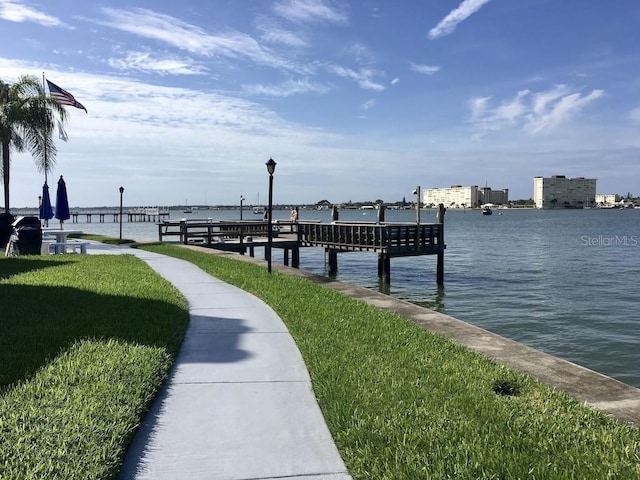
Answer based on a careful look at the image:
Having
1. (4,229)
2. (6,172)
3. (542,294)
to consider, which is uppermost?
(6,172)

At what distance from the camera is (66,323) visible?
758 cm

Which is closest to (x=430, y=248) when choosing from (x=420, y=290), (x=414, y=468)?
(x=420, y=290)

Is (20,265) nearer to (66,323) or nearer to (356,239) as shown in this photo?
(66,323)

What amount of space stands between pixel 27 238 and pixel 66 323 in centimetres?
1334

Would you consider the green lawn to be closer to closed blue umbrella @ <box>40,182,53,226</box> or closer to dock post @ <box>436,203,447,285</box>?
dock post @ <box>436,203,447,285</box>

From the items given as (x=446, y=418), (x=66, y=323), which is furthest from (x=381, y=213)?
(x=446, y=418)

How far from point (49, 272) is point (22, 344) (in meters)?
7.61

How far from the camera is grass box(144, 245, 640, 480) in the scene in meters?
3.75

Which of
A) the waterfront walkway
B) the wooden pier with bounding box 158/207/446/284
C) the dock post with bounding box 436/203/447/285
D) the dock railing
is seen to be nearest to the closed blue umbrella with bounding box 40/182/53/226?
the wooden pier with bounding box 158/207/446/284

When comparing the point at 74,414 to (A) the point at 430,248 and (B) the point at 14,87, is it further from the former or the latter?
(B) the point at 14,87

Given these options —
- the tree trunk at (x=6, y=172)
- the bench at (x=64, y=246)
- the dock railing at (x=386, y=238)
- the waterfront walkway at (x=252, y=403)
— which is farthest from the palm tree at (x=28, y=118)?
the waterfront walkway at (x=252, y=403)

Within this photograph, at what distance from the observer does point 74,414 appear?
14.4 feet

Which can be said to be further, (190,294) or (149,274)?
(149,274)

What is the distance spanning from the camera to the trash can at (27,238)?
749 inches
